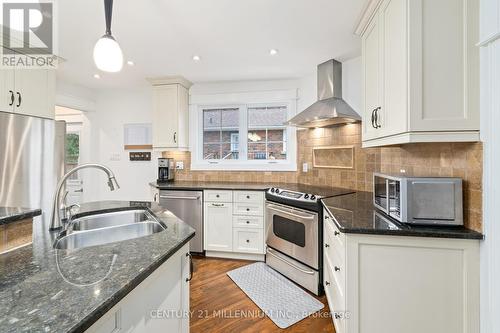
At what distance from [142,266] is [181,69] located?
2.80m

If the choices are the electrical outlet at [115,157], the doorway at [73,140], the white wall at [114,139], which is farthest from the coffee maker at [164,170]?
the doorway at [73,140]

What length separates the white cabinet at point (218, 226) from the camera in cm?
304

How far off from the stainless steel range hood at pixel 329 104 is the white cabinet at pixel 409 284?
1.55 m

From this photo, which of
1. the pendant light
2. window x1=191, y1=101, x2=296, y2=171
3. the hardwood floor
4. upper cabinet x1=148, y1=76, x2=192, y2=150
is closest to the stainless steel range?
the hardwood floor

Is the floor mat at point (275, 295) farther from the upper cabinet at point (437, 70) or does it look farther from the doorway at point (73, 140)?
the doorway at point (73, 140)

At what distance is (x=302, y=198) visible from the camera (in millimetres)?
2342

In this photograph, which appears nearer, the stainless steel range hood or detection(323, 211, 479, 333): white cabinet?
detection(323, 211, 479, 333): white cabinet

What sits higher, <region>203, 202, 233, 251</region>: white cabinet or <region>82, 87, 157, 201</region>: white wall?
<region>82, 87, 157, 201</region>: white wall

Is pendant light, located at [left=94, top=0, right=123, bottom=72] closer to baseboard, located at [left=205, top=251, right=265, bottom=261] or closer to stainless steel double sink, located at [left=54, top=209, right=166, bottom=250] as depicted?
stainless steel double sink, located at [left=54, top=209, right=166, bottom=250]

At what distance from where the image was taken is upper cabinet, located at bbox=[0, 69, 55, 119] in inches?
81.0

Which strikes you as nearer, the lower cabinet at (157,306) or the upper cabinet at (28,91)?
the lower cabinet at (157,306)

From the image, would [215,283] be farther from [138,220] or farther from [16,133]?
[16,133]

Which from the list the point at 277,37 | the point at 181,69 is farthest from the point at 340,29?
the point at 181,69

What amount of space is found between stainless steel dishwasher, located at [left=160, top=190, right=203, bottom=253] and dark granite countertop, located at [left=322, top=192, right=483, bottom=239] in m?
1.74
